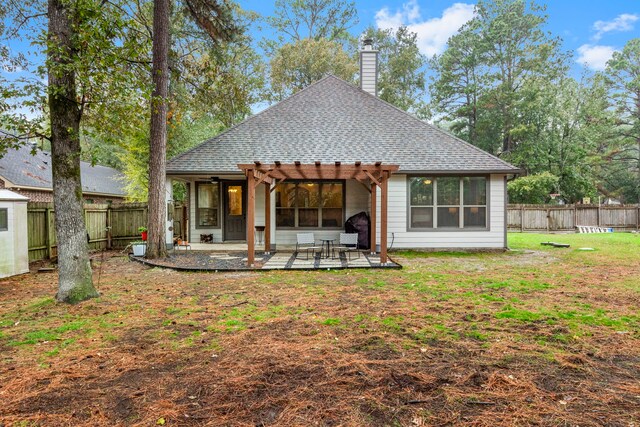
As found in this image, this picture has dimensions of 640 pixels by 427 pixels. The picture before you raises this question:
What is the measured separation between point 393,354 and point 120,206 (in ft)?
40.5

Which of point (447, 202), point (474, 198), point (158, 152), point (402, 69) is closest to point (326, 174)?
point (447, 202)

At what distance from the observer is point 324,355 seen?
3406mm

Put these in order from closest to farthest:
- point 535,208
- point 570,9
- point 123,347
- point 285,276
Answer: point 123,347, point 285,276, point 535,208, point 570,9

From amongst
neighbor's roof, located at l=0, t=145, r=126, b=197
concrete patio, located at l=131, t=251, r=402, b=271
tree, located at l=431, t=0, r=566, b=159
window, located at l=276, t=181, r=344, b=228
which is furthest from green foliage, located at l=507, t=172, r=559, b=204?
neighbor's roof, located at l=0, t=145, r=126, b=197

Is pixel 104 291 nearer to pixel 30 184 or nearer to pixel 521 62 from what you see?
pixel 30 184

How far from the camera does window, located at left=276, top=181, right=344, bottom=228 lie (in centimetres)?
1229

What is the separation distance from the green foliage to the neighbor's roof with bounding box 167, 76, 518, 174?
13021mm

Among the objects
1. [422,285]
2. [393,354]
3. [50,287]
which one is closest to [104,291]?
[50,287]

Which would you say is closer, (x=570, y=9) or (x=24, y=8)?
(x=24, y=8)

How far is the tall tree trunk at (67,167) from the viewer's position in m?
4.99

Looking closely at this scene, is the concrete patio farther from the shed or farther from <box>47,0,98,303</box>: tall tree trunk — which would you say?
<box>47,0,98,303</box>: tall tree trunk

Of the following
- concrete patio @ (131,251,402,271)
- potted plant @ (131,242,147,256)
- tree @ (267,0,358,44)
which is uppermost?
tree @ (267,0,358,44)

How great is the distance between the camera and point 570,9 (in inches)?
943

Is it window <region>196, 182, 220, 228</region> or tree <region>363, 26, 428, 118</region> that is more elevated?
tree <region>363, 26, 428, 118</region>
